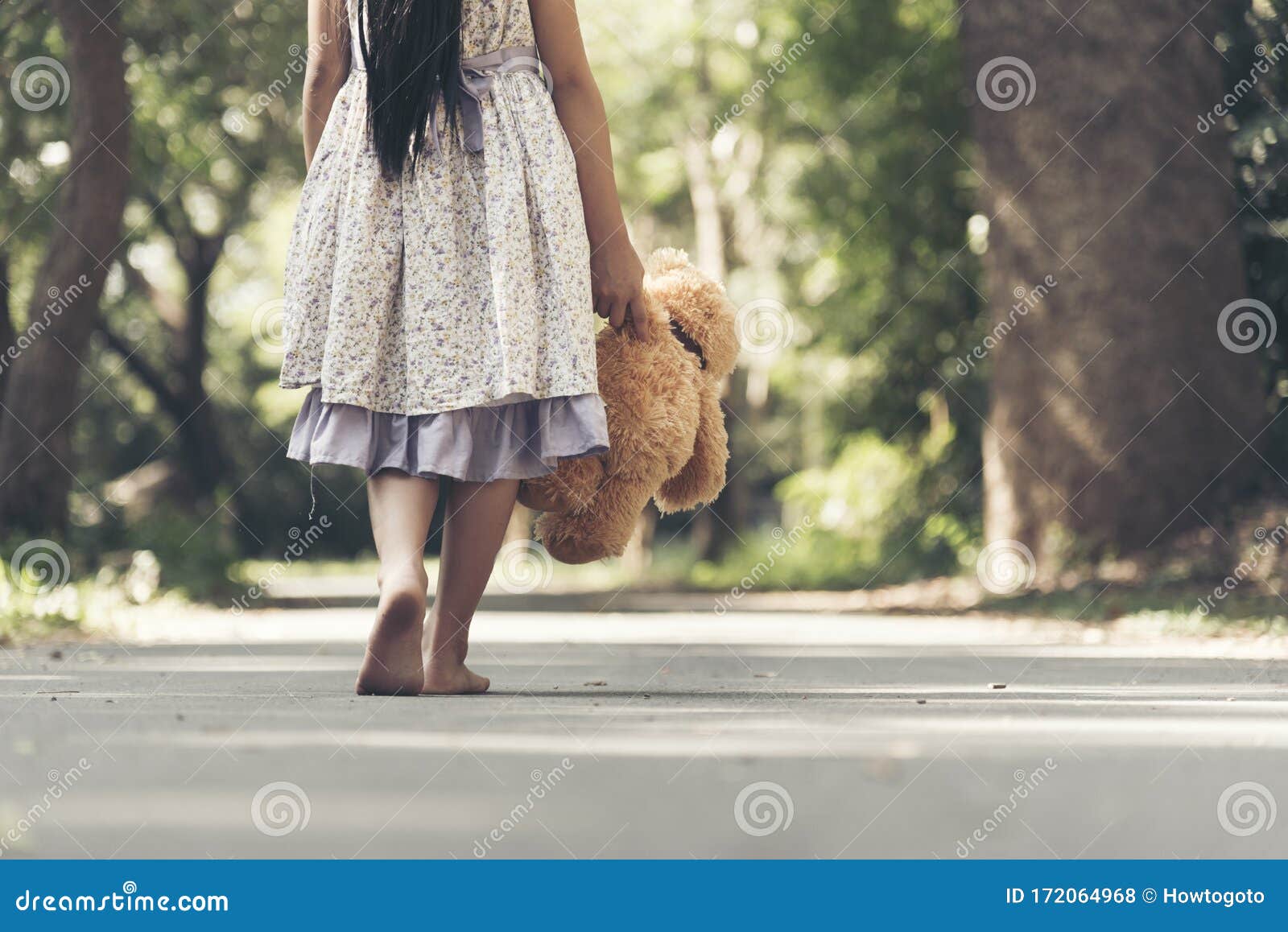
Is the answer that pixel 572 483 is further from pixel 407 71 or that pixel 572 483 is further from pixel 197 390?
pixel 197 390

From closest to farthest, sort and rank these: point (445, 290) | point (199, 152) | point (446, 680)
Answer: point (446, 680) < point (445, 290) < point (199, 152)

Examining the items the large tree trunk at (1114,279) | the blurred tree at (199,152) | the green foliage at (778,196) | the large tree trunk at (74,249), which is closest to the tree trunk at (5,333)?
the green foliage at (778,196)

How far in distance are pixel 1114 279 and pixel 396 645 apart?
6.73 m

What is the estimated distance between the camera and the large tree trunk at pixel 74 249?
1103cm

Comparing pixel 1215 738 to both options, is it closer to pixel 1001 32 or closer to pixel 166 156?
pixel 1001 32

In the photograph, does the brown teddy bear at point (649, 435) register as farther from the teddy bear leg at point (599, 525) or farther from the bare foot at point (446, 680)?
the bare foot at point (446, 680)

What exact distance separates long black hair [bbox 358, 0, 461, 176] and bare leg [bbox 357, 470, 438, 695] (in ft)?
2.59

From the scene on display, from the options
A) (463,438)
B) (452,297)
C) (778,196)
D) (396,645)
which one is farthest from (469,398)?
(778,196)

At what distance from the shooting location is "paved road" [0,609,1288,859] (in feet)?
7.69

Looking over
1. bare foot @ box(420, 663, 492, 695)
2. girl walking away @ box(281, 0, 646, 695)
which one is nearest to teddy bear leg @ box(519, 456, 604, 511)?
girl walking away @ box(281, 0, 646, 695)

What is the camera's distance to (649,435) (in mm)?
4125

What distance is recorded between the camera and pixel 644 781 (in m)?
2.63

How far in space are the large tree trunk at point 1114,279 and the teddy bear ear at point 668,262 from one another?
5425 millimetres

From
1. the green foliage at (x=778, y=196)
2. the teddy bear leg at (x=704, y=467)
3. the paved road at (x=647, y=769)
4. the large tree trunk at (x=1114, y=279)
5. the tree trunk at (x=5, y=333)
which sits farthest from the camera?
the green foliage at (x=778, y=196)
